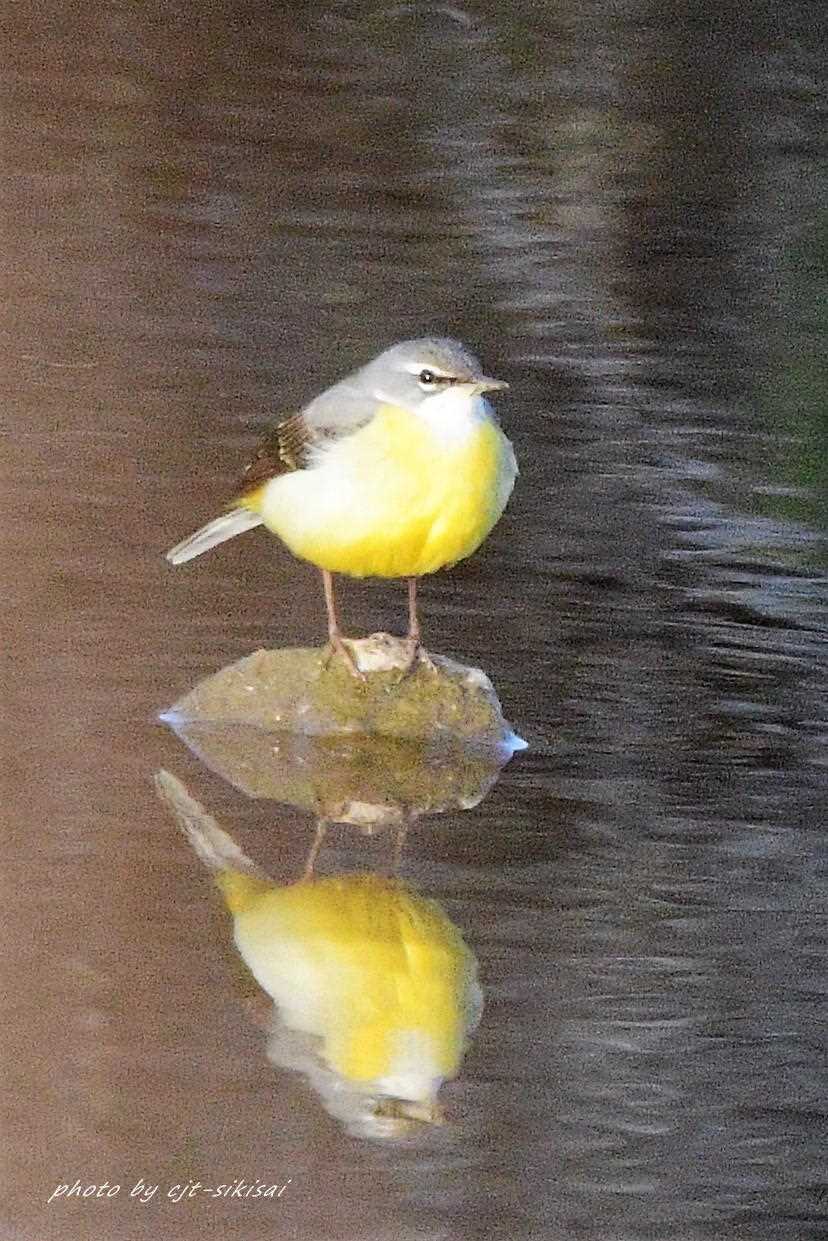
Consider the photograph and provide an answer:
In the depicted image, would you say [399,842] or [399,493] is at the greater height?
[399,493]

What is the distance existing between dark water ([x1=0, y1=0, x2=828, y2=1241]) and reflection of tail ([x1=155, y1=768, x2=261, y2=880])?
12mm

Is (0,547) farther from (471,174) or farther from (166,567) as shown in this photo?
(471,174)

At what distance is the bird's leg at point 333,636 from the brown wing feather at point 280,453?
88mm

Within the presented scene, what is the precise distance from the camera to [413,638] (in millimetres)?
1373

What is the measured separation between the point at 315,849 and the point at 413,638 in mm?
218

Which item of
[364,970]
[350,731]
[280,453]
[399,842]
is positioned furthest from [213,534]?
[364,970]

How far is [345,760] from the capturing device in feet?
4.34

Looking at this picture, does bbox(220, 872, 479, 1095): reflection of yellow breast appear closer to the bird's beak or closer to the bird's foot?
the bird's foot

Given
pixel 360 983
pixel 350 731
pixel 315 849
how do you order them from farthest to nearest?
pixel 350 731 → pixel 315 849 → pixel 360 983

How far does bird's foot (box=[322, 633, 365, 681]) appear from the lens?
135cm

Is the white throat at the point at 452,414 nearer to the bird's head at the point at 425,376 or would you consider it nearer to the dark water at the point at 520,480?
the bird's head at the point at 425,376

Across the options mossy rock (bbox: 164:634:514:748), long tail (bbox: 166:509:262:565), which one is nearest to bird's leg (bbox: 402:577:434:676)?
mossy rock (bbox: 164:634:514:748)

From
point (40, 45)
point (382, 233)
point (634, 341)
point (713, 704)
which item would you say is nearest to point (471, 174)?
point (382, 233)

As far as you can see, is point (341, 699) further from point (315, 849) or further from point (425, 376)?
point (425, 376)
